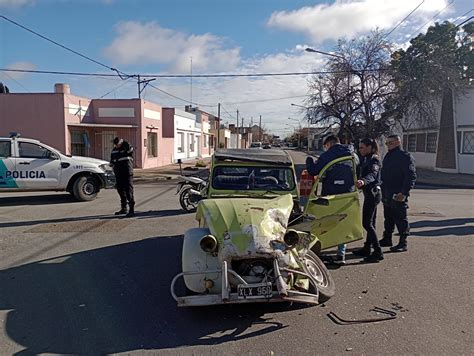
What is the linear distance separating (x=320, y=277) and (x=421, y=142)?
26598 mm

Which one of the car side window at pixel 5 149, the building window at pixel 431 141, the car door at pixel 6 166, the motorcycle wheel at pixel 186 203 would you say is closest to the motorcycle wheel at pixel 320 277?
the motorcycle wheel at pixel 186 203

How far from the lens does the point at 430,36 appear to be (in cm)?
2942

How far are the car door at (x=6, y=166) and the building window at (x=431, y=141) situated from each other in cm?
2454

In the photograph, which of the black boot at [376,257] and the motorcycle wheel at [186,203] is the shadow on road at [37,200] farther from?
the black boot at [376,257]

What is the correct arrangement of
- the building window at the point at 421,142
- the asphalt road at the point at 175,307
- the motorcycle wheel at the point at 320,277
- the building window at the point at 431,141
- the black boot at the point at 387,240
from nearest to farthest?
the asphalt road at the point at 175,307 < the motorcycle wheel at the point at 320,277 < the black boot at the point at 387,240 < the building window at the point at 431,141 < the building window at the point at 421,142

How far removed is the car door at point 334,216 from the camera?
4.64 metres

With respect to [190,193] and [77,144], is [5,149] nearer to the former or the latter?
[190,193]

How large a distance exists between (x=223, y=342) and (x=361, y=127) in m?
23.1

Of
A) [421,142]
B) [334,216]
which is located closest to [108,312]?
[334,216]

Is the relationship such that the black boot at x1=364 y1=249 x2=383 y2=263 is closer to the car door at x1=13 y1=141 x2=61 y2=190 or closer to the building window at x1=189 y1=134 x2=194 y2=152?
the car door at x1=13 y1=141 x2=61 y2=190

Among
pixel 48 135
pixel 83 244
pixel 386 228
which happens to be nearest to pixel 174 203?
pixel 83 244

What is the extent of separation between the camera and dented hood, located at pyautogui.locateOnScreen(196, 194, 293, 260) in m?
3.40

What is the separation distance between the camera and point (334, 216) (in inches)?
185

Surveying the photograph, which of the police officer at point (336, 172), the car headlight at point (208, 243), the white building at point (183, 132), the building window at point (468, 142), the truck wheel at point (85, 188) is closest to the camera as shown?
the car headlight at point (208, 243)
